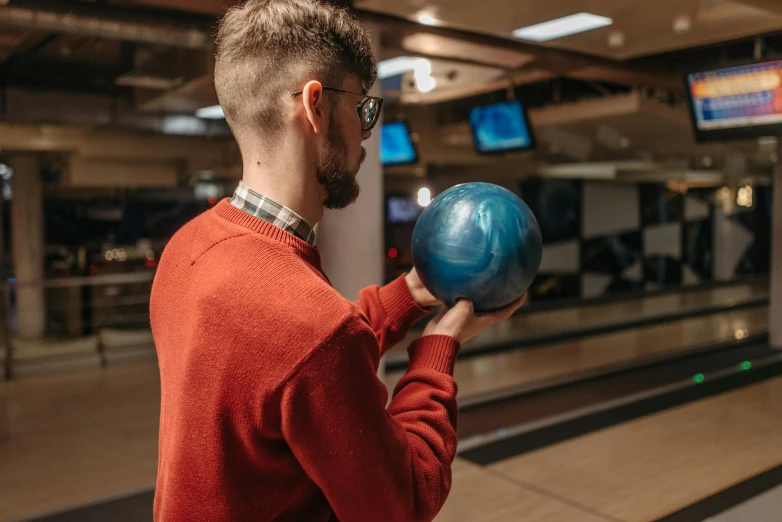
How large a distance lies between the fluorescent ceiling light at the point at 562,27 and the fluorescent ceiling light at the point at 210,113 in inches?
109

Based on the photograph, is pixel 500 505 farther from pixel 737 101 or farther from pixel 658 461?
pixel 737 101

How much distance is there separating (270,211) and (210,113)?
5.40m

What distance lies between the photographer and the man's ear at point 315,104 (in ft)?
3.08

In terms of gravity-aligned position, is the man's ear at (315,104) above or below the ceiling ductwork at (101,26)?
below

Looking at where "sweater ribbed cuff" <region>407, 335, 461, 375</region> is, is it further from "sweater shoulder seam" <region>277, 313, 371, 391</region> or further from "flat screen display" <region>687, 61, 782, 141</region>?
"flat screen display" <region>687, 61, 782, 141</region>

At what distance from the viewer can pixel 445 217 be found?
4.46ft

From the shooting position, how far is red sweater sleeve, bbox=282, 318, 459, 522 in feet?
2.72

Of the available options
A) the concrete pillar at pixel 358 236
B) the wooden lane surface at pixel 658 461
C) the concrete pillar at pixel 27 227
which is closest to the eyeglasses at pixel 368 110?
the wooden lane surface at pixel 658 461

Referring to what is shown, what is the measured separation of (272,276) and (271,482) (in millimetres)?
293

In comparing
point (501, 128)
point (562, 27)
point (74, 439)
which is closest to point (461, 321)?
point (562, 27)

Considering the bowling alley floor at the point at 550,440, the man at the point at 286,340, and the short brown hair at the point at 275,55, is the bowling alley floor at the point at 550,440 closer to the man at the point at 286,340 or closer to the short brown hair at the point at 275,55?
the man at the point at 286,340

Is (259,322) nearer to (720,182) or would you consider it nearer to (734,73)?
(734,73)

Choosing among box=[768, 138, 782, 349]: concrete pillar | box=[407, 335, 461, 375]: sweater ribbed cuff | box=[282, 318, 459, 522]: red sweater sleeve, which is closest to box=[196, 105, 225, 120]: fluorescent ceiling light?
box=[768, 138, 782, 349]: concrete pillar

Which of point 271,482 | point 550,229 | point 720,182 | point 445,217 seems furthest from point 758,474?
point 720,182
